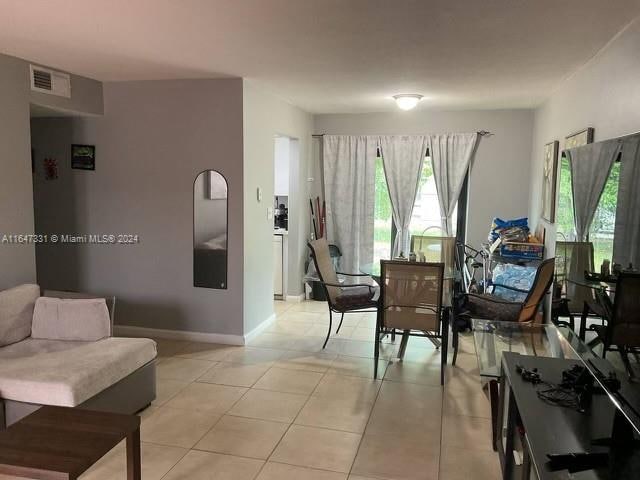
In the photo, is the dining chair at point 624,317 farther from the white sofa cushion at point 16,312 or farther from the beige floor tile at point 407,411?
the white sofa cushion at point 16,312

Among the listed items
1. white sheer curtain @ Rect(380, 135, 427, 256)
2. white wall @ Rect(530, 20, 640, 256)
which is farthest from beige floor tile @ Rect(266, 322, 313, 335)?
white wall @ Rect(530, 20, 640, 256)

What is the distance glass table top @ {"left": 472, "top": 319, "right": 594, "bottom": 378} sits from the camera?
2632 mm

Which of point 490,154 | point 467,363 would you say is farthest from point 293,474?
point 490,154

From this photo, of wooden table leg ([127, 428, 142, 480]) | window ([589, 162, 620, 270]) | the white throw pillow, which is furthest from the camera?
the white throw pillow

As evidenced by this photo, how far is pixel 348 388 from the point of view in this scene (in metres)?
3.48

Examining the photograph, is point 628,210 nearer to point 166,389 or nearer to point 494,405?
point 494,405

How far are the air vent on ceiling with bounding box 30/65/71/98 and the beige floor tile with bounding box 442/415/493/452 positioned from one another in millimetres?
3729

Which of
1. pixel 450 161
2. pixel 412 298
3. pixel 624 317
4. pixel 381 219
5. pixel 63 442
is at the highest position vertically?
pixel 450 161

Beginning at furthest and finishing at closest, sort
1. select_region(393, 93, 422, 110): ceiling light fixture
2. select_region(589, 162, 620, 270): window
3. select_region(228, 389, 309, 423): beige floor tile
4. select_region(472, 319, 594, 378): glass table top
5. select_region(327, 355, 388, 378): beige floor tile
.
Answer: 1. select_region(393, 93, 422, 110): ceiling light fixture
2. select_region(327, 355, 388, 378): beige floor tile
3. select_region(228, 389, 309, 423): beige floor tile
4. select_region(472, 319, 594, 378): glass table top
5. select_region(589, 162, 620, 270): window

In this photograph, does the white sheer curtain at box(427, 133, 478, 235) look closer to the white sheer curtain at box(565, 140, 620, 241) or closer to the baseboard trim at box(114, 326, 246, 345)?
the baseboard trim at box(114, 326, 246, 345)

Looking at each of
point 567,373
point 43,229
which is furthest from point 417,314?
point 43,229

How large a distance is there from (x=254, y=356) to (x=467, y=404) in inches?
68.9

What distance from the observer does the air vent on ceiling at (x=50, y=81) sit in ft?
12.0

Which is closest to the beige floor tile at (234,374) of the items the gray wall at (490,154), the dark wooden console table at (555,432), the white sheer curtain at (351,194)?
→ the dark wooden console table at (555,432)
